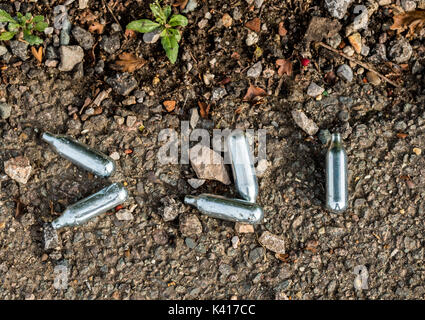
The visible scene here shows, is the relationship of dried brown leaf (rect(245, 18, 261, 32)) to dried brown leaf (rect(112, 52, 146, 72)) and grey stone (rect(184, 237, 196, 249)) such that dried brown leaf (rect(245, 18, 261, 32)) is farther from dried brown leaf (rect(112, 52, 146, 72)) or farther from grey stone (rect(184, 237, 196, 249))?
grey stone (rect(184, 237, 196, 249))

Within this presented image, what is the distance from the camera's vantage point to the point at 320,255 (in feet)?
11.3

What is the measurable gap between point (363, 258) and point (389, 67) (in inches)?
55.1

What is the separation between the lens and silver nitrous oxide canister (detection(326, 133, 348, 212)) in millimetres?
3381

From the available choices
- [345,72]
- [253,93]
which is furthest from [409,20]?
[253,93]

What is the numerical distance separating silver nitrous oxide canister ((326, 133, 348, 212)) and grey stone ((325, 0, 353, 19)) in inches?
38.3

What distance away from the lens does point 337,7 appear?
3.50 meters

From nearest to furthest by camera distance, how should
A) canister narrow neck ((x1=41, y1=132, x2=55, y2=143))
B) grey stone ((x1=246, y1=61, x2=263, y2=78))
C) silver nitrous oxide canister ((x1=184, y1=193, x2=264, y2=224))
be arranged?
silver nitrous oxide canister ((x1=184, y1=193, x2=264, y2=224)) < canister narrow neck ((x1=41, y1=132, x2=55, y2=143)) < grey stone ((x1=246, y1=61, x2=263, y2=78))

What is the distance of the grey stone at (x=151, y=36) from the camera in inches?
138

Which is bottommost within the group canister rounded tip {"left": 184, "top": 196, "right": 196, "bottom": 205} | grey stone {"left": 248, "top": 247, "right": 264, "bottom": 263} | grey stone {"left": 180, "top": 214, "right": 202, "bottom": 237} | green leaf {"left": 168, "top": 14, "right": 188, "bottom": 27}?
grey stone {"left": 248, "top": 247, "right": 264, "bottom": 263}

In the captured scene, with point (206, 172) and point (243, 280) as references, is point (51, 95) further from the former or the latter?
point (243, 280)

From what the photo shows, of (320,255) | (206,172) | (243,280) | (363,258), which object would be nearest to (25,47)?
(206,172)

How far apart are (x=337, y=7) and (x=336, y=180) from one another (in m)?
1.25

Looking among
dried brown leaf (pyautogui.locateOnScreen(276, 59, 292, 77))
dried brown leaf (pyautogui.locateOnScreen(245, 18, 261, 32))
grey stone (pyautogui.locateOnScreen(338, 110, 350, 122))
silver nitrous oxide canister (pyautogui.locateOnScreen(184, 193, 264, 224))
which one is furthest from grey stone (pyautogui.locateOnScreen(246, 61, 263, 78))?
silver nitrous oxide canister (pyautogui.locateOnScreen(184, 193, 264, 224))

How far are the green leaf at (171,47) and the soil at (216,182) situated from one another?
148 millimetres
